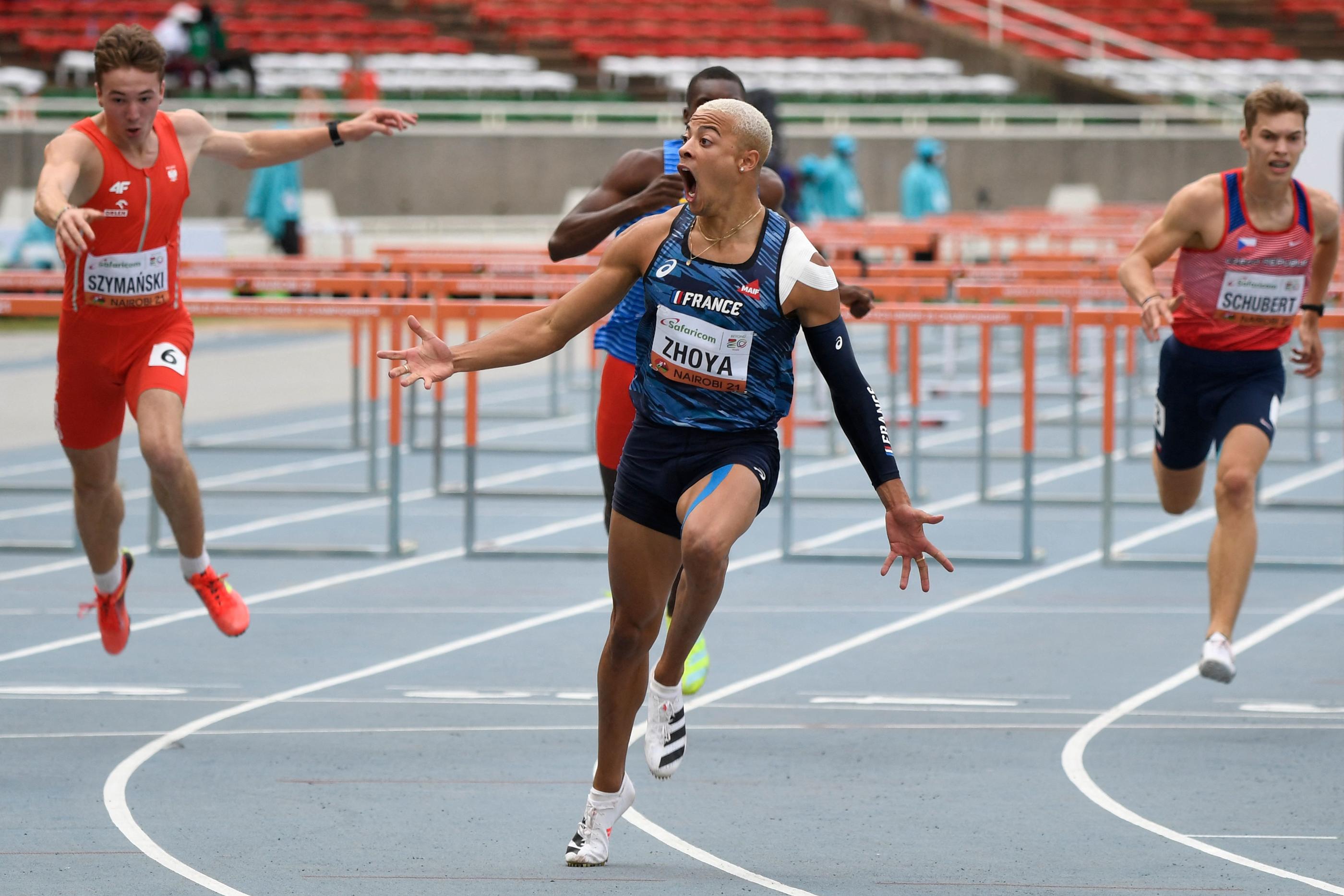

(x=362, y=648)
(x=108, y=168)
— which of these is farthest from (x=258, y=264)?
(x=108, y=168)

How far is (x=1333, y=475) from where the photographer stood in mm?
12766

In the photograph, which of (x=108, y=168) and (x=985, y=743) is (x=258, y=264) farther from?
(x=985, y=743)

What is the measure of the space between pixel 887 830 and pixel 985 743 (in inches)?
42.1

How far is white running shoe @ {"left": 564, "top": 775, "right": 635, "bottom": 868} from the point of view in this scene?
15.9 ft

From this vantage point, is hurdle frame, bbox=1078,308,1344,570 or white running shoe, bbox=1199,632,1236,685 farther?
hurdle frame, bbox=1078,308,1344,570

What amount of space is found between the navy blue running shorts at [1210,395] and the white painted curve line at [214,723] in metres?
2.73

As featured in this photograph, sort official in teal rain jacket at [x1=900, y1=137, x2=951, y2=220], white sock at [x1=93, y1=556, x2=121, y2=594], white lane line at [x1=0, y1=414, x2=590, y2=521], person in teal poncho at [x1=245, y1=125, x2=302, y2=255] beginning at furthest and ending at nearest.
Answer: official in teal rain jacket at [x1=900, y1=137, x2=951, y2=220] < person in teal poncho at [x1=245, y1=125, x2=302, y2=255] < white lane line at [x1=0, y1=414, x2=590, y2=521] < white sock at [x1=93, y1=556, x2=121, y2=594]

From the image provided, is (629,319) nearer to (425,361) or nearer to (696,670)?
(696,670)

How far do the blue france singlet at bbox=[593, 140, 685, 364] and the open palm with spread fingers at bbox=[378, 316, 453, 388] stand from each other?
1.83m

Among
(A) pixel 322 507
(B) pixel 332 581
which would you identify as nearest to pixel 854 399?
(B) pixel 332 581

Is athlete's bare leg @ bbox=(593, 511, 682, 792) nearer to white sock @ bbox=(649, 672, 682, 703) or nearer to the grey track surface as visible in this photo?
white sock @ bbox=(649, 672, 682, 703)

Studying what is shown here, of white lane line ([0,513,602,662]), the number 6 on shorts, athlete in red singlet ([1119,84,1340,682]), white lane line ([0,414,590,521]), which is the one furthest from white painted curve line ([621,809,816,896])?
white lane line ([0,414,590,521])

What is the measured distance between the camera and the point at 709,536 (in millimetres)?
4613

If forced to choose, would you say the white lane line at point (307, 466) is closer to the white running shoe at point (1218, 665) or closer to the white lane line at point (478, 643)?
the white lane line at point (478, 643)
